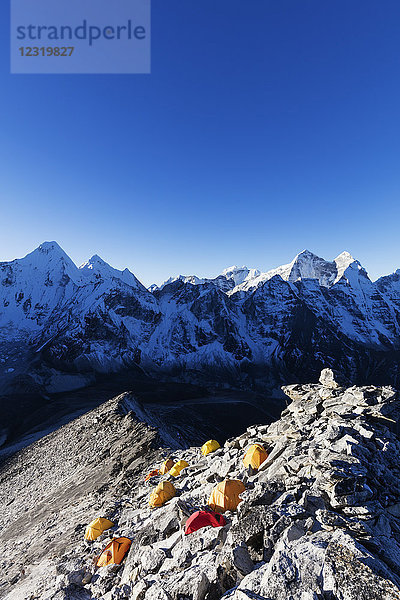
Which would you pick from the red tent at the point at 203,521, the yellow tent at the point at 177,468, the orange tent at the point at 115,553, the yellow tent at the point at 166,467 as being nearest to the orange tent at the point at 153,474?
the yellow tent at the point at 166,467

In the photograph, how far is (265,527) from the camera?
840 centimetres

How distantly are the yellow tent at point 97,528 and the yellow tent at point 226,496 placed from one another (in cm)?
712

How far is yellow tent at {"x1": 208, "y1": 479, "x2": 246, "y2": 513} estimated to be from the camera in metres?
12.1

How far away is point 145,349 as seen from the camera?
7820 inches

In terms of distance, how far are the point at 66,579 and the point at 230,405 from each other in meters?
95.4

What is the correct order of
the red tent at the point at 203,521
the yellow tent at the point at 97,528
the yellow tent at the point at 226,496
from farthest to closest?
the yellow tent at the point at 97,528 → the yellow tent at the point at 226,496 → the red tent at the point at 203,521

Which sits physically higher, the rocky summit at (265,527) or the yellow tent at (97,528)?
the rocky summit at (265,527)

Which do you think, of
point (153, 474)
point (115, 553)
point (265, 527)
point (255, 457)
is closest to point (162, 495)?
point (115, 553)

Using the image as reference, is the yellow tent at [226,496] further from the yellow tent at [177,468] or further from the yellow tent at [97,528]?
the yellow tent at [177,468]

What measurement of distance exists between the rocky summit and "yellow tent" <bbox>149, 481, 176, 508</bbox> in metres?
0.60

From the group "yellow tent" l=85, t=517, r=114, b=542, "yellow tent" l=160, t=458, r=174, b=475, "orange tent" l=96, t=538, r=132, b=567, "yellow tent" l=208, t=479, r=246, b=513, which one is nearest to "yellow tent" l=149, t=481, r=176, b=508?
"yellow tent" l=85, t=517, r=114, b=542

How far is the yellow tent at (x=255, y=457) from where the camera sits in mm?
14391

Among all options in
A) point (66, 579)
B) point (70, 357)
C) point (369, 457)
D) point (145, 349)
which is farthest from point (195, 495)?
point (145, 349)

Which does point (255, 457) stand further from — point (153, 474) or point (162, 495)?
point (153, 474)
